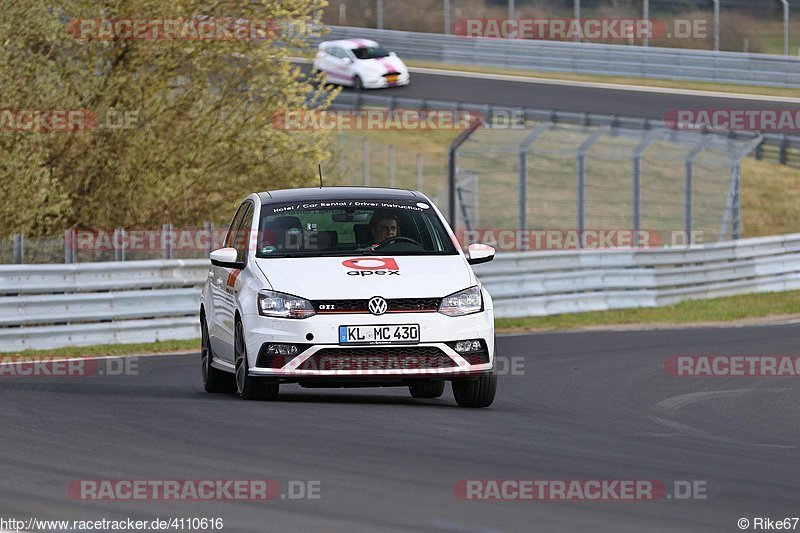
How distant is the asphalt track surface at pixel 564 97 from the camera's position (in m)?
43.3

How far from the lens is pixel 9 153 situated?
68.9 feet

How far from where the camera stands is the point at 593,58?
50062 millimetres

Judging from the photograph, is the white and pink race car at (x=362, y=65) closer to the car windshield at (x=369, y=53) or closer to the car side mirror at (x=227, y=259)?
the car windshield at (x=369, y=53)

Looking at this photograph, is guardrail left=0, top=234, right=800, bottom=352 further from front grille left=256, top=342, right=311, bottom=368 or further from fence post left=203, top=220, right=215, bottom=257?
front grille left=256, top=342, right=311, bottom=368

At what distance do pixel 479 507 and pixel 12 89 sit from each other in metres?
15.7

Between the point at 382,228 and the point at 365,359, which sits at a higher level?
the point at 382,228

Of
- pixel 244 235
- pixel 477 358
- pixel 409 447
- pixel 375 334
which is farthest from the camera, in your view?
pixel 244 235

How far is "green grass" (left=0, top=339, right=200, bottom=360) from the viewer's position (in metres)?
17.6

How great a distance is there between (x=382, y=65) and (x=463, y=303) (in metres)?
38.5

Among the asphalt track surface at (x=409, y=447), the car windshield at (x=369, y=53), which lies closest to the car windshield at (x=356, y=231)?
the asphalt track surface at (x=409, y=447)

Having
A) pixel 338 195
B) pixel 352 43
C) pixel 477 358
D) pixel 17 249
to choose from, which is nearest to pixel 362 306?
pixel 477 358

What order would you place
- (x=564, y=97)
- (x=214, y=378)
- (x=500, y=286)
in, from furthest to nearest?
(x=564, y=97) → (x=500, y=286) → (x=214, y=378)

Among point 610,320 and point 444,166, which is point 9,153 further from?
point 444,166

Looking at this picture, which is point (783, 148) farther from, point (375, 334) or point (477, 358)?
point (375, 334)
